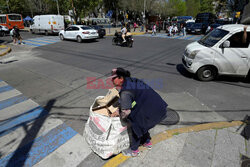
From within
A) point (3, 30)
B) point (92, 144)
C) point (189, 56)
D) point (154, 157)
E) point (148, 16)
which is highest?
point (148, 16)

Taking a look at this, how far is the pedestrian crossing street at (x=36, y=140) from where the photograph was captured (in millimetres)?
2828

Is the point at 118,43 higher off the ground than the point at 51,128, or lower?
higher

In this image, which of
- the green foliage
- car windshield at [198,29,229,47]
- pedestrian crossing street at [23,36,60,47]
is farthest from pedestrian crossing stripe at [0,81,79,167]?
the green foliage

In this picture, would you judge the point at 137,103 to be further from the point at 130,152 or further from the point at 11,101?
the point at 11,101

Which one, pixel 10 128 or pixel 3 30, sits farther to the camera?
pixel 3 30

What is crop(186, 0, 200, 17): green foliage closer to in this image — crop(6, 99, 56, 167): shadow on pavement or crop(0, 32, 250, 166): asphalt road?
crop(0, 32, 250, 166): asphalt road

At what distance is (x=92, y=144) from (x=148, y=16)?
4586 centimetres

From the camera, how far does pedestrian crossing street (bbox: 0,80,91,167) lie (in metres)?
2.83

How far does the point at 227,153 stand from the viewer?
2.86 metres

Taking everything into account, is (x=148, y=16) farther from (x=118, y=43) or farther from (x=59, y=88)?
(x=59, y=88)

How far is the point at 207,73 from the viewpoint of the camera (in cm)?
609

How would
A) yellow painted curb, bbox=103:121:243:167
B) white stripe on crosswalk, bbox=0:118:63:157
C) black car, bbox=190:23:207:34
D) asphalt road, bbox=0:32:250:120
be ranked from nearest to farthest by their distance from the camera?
white stripe on crosswalk, bbox=0:118:63:157, yellow painted curb, bbox=103:121:243:167, asphalt road, bbox=0:32:250:120, black car, bbox=190:23:207:34

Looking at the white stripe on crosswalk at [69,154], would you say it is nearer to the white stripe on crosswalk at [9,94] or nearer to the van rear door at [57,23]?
the white stripe on crosswalk at [9,94]

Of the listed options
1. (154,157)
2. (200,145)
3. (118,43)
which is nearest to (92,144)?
(154,157)
